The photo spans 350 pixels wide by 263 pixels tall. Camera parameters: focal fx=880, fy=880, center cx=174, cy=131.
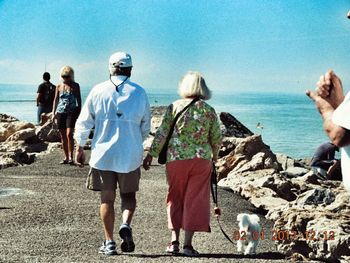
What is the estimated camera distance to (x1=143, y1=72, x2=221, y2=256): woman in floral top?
7.92m

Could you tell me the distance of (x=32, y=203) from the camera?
10414mm

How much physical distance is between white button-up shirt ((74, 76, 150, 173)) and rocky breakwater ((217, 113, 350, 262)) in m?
1.53

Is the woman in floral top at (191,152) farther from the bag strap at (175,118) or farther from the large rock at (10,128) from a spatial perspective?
the large rock at (10,128)

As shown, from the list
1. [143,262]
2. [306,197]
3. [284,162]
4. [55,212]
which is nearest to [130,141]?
[143,262]

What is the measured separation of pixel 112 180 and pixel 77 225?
146 centimetres

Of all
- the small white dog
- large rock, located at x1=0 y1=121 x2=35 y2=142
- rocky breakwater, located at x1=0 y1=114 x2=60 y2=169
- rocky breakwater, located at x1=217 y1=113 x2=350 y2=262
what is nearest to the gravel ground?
the small white dog

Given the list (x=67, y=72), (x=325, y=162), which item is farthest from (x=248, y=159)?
(x=67, y=72)

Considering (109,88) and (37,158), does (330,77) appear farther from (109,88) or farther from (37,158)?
(37,158)

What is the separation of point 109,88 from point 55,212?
2.55m

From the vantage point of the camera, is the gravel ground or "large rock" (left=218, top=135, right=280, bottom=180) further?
"large rock" (left=218, top=135, right=280, bottom=180)

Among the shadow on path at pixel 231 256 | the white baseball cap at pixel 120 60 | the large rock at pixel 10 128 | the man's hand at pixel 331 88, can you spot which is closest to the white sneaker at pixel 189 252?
the shadow on path at pixel 231 256

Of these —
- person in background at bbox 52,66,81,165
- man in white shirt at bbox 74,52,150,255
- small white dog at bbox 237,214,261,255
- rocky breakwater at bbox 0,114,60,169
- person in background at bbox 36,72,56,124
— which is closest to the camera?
man in white shirt at bbox 74,52,150,255

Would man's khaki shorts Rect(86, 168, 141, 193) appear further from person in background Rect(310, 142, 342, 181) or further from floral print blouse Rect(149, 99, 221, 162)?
person in background Rect(310, 142, 342, 181)

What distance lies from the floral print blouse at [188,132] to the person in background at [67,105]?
646cm
